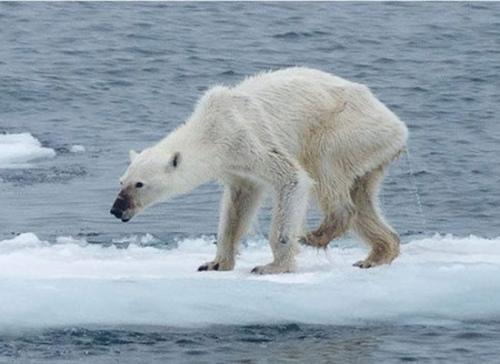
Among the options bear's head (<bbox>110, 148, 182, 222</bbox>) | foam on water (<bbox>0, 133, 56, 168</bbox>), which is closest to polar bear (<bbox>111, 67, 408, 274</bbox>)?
bear's head (<bbox>110, 148, 182, 222</bbox>)

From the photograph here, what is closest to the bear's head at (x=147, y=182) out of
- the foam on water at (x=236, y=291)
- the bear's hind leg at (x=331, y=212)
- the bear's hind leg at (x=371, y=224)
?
the foam on water at (x=236, y=291)

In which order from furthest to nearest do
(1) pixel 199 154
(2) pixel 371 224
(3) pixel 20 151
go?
(3) pixel 20 151, (2) pixel 371 224, (1) pixel 199 154

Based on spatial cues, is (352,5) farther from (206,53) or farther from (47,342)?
(47,342)

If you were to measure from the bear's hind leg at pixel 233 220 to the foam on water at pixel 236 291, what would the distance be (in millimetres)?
143

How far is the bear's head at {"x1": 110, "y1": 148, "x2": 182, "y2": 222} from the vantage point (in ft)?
38.7

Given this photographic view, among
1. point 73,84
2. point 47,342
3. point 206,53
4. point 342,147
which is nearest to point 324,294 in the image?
point 342,147

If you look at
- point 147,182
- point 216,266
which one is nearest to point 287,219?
point 216,266

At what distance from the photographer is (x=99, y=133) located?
2031cm

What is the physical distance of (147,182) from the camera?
1184 centimetres

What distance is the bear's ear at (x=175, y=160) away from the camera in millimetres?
11961

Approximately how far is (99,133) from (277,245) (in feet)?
27.6

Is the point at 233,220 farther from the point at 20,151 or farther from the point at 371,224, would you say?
the point at 20,151

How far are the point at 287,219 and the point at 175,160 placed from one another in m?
0.95

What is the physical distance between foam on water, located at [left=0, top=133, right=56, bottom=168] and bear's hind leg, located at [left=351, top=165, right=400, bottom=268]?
6079 mm
